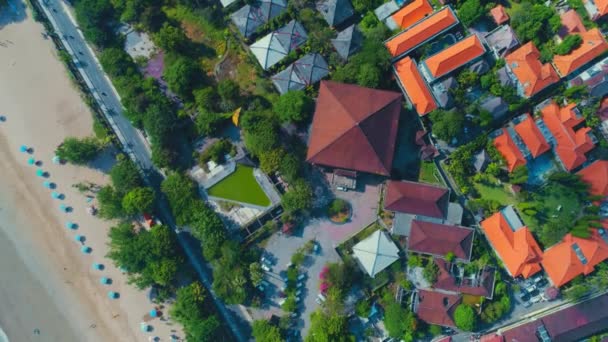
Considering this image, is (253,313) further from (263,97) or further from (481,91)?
(481,91)

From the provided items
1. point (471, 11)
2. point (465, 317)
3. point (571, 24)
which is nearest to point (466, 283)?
point (465, 317)

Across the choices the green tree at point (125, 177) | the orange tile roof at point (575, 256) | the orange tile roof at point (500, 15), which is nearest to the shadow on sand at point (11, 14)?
the green tree at point (125, 177)

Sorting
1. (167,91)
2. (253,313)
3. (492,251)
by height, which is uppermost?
(167,91)

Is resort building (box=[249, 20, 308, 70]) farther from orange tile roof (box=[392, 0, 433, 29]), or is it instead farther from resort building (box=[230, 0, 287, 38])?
orange tile roof (box=[392, 0, 433, 29])

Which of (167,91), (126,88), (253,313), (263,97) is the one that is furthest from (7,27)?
(253,313)

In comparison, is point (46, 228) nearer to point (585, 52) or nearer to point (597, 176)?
point (597, 176)

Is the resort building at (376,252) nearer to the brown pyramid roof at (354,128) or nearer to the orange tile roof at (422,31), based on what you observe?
the brown pyramid roof at (354,128)
